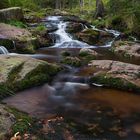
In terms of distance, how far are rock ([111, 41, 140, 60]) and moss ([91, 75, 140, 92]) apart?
534 centimetres

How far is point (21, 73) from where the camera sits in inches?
373

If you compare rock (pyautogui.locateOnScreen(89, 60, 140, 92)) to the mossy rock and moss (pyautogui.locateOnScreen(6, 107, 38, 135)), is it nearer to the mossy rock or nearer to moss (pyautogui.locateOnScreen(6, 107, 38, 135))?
the mossy rock

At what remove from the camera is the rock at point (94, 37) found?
1917 cm

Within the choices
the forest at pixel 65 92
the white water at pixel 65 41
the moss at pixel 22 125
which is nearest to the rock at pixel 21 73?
the forest at pixel 65 92

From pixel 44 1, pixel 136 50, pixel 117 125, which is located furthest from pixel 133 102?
pixel 44 1

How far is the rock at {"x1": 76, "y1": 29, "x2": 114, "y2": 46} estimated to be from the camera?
19.2 meters

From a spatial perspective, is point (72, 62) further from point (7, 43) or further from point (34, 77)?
point (7, 43)

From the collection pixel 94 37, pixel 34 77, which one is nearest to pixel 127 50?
pixel 94 37

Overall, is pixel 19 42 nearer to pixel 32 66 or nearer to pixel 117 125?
pixel 32 66

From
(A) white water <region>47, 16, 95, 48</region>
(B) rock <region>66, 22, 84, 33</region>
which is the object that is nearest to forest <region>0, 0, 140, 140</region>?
(A) white water <region>47, 16, 95, 48</region>

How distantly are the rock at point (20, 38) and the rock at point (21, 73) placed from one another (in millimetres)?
5161

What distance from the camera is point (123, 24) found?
21703mm

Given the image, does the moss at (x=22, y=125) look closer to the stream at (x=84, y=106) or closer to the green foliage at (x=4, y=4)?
the stream at (x=84, y=106)

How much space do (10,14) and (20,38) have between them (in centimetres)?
457
